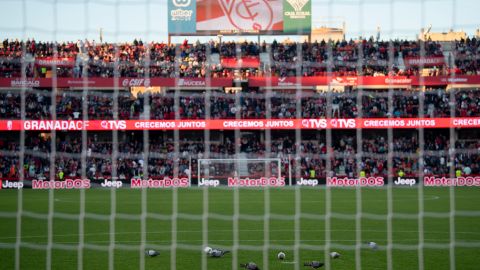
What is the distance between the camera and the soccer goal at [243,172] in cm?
3350

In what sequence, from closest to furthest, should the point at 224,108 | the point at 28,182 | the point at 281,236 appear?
the point at 281,236 → the point at 28,182 → the point at 224,108

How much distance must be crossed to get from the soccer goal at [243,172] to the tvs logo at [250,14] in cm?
840

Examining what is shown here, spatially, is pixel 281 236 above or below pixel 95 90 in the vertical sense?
below

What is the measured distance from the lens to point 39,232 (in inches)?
590

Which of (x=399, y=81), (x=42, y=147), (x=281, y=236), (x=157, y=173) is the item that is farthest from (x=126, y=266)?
(x=399, y=81)

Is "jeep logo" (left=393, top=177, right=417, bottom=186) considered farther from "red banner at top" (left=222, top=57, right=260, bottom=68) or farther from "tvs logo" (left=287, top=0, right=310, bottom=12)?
"tvs logo" (left=287, top=0, right=310, bottom=12)

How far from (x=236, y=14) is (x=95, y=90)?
793 cm

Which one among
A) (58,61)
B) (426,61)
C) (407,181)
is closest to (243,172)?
(407,181)

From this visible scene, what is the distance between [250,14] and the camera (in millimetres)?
39344

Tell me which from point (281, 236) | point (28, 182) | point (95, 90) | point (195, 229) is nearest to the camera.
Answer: point (281, 236)

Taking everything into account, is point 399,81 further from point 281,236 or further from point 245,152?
point 281,236

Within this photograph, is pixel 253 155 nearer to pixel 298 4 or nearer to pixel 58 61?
pixel 298 4

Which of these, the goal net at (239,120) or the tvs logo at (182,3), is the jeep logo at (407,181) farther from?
the tvs logo at (182,3)

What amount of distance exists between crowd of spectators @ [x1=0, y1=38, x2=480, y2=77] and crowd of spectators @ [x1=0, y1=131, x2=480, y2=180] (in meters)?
3.16
